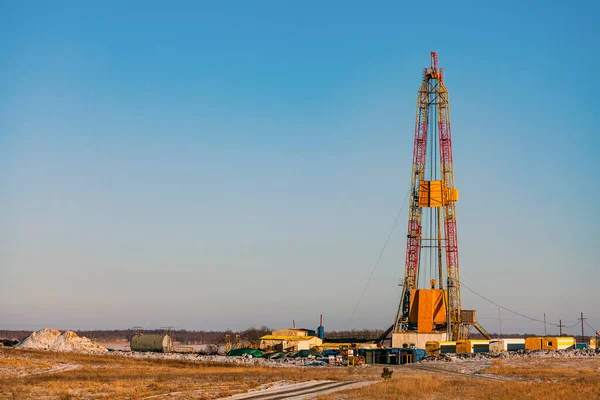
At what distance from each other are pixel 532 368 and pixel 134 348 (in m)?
46.7

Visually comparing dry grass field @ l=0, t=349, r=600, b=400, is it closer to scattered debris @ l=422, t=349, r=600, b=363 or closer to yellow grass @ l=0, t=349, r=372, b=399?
yellow grass @ l=0, t=349, r=372, b=399

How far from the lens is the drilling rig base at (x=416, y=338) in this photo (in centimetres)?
7362

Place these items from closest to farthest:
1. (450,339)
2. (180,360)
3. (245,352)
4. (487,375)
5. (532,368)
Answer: (487,375), (532,368), (180,360), (245,352), (450,339)

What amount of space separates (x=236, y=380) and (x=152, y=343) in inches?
1544

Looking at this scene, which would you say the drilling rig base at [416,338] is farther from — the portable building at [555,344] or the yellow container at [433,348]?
the portable building at [555,344]

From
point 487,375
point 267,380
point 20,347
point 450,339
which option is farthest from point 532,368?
point 20,347

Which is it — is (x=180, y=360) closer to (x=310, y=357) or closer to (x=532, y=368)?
(x=310, y=357)

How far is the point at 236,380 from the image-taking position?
41625 millimetres

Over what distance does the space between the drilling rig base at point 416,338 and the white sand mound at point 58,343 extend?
32221 mm

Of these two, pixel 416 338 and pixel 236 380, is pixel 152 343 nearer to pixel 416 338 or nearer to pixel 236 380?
pixel 416 338

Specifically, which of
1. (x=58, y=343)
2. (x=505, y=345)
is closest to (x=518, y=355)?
(x=505, y=345)

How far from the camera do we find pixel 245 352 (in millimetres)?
70188

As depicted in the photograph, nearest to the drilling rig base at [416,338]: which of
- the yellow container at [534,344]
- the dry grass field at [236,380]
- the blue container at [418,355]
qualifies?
the yellow container at [534,344]

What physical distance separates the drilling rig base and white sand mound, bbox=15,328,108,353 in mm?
32221
